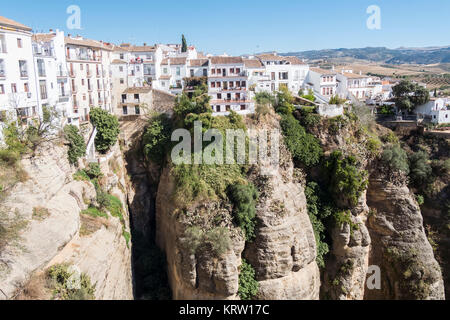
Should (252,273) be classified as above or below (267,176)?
below

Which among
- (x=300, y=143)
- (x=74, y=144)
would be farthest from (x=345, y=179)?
(x=74, y=144)

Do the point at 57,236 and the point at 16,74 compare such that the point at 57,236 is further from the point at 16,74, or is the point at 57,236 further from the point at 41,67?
the point at 41,67

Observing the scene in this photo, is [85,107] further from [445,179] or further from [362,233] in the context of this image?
[445,179]

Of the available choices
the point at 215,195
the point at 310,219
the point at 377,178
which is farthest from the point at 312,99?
the point at 215,195

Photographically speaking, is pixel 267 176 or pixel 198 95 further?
pixel 198 95

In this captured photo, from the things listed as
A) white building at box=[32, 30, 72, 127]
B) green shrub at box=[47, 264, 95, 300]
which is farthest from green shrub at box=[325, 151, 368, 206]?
white building at box=[32, 30, 72, 127]
